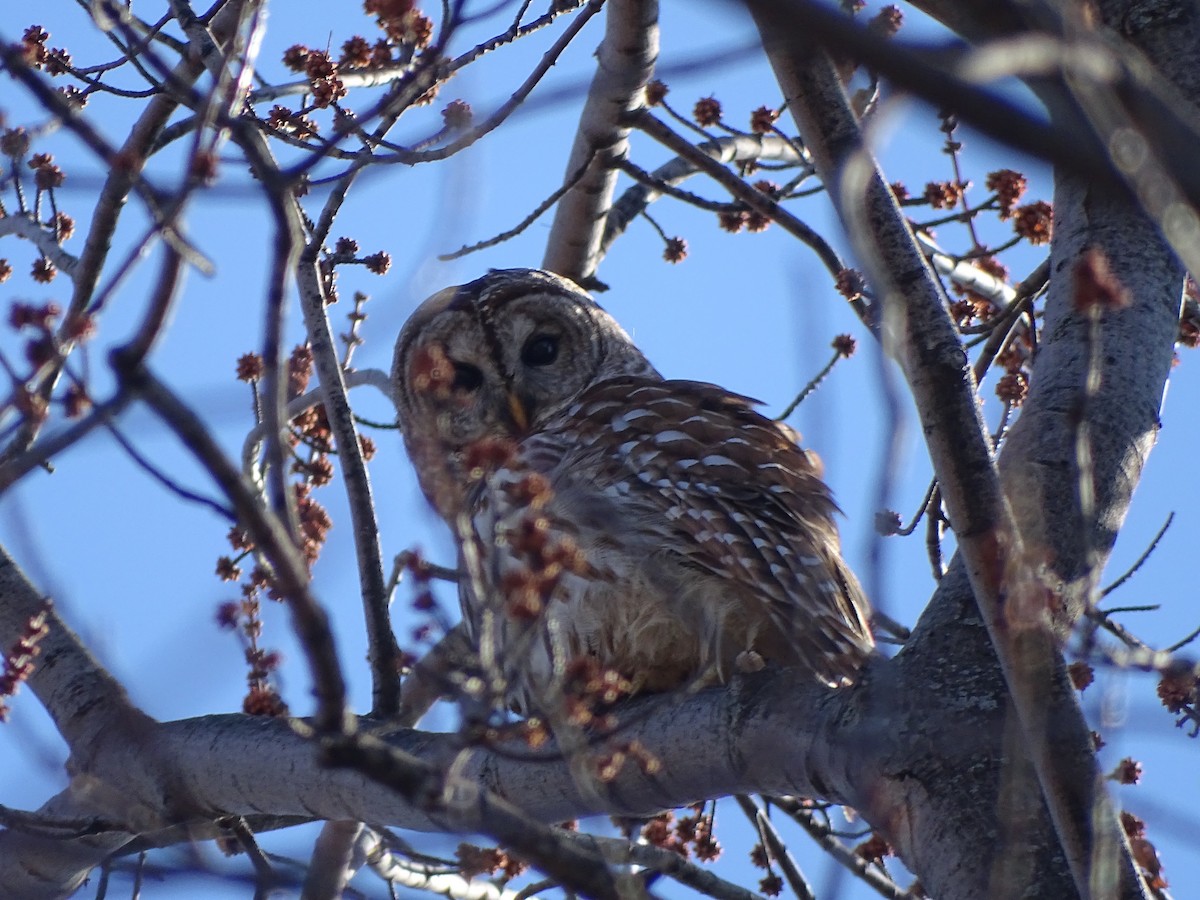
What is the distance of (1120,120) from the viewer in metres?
1.25

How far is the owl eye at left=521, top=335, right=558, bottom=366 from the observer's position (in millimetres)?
5543

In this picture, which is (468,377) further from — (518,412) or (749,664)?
(749,664)

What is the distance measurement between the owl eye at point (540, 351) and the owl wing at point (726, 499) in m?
1.12

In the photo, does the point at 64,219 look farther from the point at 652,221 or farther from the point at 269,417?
the point at 269,417

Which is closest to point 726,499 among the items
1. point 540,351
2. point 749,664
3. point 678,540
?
point 678,540

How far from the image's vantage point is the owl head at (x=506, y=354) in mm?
5332

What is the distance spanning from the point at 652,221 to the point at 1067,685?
3.66 meters

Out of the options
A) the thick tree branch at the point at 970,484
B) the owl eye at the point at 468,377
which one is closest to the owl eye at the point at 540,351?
the owl eye at the point at 468,377

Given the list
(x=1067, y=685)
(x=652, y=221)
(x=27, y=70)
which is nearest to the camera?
(x=27, y=70)

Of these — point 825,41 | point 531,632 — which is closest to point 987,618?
point 531,632

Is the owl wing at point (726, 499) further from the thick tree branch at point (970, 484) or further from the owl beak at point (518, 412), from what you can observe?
the thick tree branch at point (970, 484)

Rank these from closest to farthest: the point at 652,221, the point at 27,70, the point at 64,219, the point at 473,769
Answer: the point at 27,70 → the point at 473,769 → the point at 64,219 → the point at 652,221

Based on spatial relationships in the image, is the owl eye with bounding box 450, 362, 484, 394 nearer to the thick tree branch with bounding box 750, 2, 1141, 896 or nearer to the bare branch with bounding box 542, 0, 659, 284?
the bare branch with bounding box 542, 0, 659, 284

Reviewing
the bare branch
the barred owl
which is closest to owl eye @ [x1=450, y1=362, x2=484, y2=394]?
the bare branch
